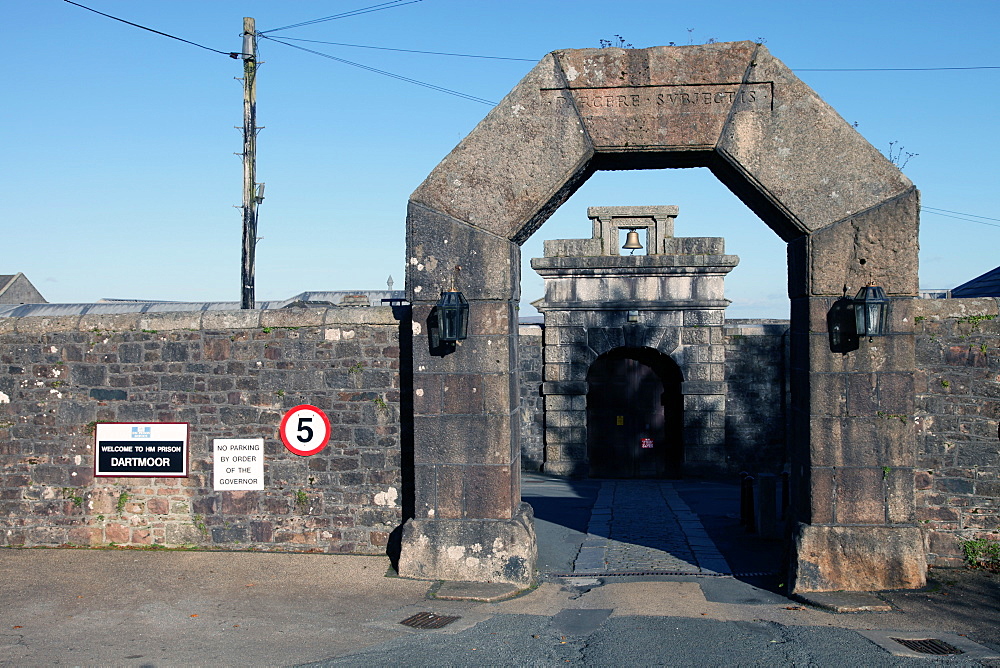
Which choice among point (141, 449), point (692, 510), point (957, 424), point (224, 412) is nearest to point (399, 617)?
point (224, 412)

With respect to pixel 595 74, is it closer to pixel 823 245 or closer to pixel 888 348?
pixel 823 245

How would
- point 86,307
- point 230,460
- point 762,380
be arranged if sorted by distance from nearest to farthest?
1. point 230,460
2. point 762,380
3. point 86,307

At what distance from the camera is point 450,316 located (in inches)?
306

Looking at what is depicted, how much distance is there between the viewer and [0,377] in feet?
30.6

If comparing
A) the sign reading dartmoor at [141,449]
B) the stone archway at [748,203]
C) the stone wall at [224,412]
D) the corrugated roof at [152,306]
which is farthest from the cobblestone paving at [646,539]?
the corrugated roof at [152,306]

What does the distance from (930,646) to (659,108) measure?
15.7ft

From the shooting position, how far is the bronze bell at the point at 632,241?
16.3 m

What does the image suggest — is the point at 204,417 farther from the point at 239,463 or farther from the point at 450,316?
the point at 450,316

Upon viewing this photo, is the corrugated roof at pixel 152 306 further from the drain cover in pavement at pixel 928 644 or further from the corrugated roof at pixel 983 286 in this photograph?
the drain cover in pavement at pixel 928 644

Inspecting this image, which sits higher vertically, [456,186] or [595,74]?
[595,74]

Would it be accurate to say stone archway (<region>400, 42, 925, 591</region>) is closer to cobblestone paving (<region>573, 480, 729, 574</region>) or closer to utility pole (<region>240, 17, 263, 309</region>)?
cobblestone paving (<region>573, 480, 729, 574</region>)

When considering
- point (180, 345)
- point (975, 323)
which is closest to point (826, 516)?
point (975, 323)

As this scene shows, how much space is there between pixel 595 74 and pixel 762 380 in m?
10.2

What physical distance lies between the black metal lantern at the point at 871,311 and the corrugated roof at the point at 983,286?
12.2 meters
